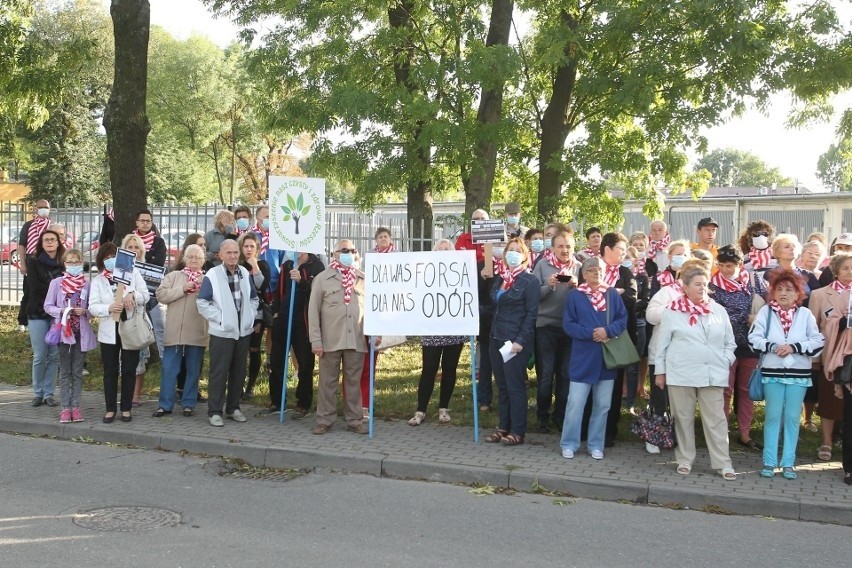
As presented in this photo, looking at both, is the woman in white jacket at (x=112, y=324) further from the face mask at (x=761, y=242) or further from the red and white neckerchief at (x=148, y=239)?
the face mask at (x=761, y=242)

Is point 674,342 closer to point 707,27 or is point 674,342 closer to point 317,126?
point 707,27

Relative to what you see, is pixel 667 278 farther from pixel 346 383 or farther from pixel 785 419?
pixel 346 383

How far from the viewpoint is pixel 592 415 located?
8.05 m

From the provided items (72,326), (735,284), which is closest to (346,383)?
(72,326)

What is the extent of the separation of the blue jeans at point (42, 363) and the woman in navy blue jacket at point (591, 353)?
241 inches

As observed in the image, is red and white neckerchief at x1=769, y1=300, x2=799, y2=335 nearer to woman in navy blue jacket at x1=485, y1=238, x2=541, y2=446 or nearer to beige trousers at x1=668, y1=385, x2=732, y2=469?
beige trousers at x1=668, y1=385, x2=732, y2=469

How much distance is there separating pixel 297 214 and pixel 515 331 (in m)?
2.97

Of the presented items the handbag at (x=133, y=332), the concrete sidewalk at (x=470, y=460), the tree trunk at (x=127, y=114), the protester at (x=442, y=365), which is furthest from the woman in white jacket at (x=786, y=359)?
the tree trunk at (x=127, y=114)

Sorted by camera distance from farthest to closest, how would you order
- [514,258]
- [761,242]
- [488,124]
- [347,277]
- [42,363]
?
1. [488,124]
2. [42,363]
3. [347,277]
4. [761,242]
5. [514,258]

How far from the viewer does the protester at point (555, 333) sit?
8.80m

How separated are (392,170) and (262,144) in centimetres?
3097

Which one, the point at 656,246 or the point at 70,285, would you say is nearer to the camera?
the point at 70,285

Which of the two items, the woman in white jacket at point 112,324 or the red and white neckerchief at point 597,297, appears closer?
the red and white neckerchief at point 597,297

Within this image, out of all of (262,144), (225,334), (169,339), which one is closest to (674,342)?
(225,334)
